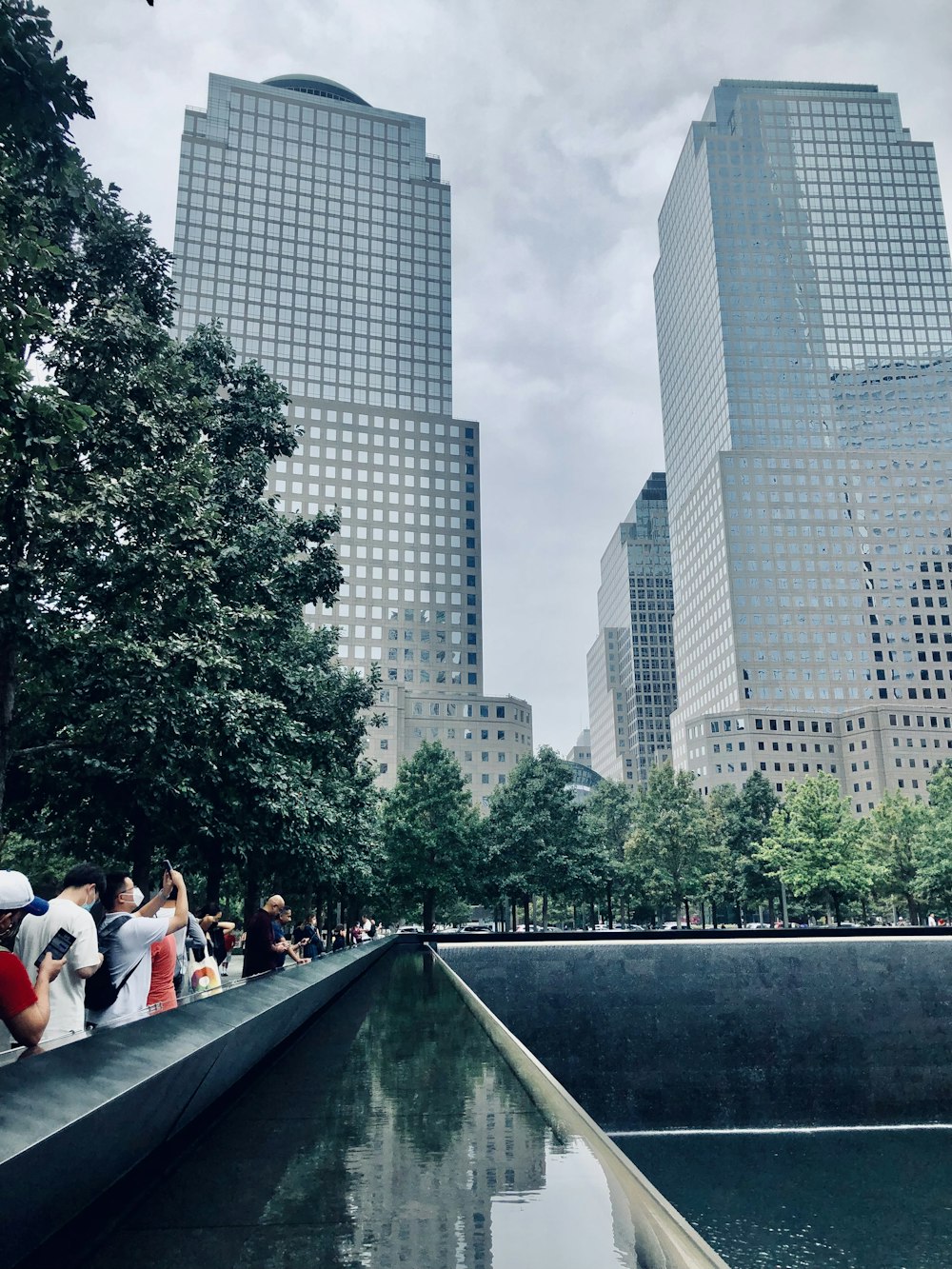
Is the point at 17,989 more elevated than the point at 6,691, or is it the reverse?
the point at 6,691

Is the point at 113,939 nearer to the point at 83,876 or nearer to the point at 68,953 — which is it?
the point at 83,876

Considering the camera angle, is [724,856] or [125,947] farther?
[724,856]

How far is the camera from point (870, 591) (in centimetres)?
13025

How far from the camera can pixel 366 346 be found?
13550 cm

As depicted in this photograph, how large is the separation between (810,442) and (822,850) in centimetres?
9784

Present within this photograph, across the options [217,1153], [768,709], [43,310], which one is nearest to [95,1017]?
[217,1153]

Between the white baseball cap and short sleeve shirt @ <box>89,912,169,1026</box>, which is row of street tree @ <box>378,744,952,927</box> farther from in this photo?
the white baseball cap

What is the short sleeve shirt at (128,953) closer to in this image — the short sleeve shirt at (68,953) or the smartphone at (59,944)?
the short sleeve shirt at (68,953)

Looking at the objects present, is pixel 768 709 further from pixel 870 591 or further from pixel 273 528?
pixel 273 528

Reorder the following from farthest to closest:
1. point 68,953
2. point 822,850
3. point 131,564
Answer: point 822,850
point 131,564
point 68,953

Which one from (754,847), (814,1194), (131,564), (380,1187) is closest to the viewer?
(380,1187)

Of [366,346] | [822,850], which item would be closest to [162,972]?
[822,850]

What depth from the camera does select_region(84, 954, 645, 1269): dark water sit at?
312 centimetres

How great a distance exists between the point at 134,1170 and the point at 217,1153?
0.49m
